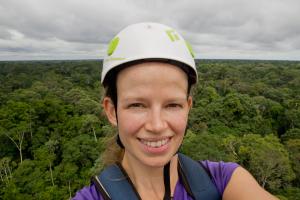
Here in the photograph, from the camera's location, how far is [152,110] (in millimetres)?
1479

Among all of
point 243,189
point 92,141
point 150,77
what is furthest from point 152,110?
point 92,141

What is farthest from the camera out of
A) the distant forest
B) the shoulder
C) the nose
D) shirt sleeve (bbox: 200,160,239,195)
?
the distant forest

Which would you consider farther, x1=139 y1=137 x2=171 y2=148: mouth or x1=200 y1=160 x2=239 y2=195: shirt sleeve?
x1=200 y1=160 x2=239 y2=195: shirt sleeve

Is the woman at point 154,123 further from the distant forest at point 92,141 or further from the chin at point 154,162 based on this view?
the distant forest at point 92,141

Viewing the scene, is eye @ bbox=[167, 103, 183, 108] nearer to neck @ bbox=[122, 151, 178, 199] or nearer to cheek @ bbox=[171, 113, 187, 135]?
cheek @ bbox=[171, 113, 187, 135]

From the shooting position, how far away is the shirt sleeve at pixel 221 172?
1702 millimetres

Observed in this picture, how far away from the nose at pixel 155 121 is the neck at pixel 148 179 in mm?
318

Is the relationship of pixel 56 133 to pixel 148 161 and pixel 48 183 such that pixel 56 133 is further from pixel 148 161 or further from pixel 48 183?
pixel 148 161

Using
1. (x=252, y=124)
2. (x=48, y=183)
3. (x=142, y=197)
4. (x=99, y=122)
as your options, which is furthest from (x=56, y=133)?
(x=142, y=197)

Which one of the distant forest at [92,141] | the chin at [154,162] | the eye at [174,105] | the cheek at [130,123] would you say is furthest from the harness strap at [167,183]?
the distant forest at [92,141]

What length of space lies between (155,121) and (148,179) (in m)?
0.44

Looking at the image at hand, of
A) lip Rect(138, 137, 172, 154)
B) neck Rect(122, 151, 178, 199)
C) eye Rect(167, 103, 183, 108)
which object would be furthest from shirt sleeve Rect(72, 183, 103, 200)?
eye Rect(167, 103, 183, 108)

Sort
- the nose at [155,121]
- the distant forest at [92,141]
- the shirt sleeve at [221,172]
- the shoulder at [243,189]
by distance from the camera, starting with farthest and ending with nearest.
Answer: the distant forest at [92,141] → the shirt sleeve at [221,172] → the shoulder at [243,189] → the nose at [155,121]

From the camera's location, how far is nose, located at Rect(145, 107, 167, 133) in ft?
4.82
